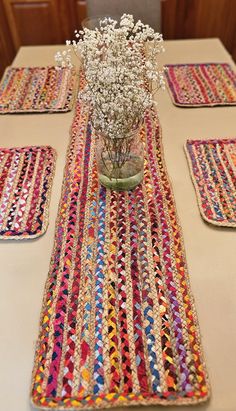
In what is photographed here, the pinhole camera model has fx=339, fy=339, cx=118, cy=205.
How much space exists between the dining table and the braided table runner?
0.02 meters

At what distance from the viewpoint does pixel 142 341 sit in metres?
0.56

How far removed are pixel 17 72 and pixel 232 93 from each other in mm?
795

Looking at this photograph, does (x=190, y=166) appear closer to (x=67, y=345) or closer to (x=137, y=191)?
(x=137, y=191)

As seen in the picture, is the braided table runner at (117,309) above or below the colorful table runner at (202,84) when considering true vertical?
below

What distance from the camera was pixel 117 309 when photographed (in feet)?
1.95

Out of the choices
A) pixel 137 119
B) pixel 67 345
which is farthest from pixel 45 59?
pixel 67 345

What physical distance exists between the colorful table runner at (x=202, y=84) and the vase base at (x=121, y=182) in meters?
0.42

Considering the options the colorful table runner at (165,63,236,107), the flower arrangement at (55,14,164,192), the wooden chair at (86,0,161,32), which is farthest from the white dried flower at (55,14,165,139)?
the wooden chair at (86,0,161,32)

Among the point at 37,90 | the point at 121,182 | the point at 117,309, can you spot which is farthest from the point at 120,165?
the point at 37,90

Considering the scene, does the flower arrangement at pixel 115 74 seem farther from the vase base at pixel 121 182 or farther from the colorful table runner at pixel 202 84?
the colorful table runner at pixel 202 84

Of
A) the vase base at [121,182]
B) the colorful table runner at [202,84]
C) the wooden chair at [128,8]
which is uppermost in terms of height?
the wooden chair at [128,8]

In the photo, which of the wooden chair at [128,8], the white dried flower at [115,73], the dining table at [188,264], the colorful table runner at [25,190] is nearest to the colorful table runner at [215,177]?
the dining table at [188,264]

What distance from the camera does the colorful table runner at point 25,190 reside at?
75cm

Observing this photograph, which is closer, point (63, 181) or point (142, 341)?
point (142, 341)
